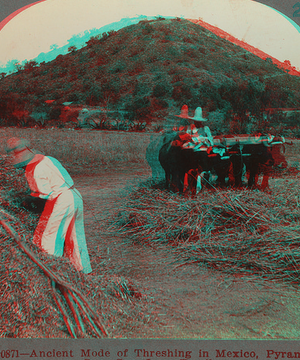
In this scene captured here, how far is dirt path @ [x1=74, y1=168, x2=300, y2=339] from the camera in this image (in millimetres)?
1728

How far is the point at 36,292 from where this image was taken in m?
1.61

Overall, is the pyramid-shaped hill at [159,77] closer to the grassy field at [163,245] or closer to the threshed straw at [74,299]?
the grassy field at [163,245]

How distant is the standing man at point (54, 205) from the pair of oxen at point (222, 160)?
213cm

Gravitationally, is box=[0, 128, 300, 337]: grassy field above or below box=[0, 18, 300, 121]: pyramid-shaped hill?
below

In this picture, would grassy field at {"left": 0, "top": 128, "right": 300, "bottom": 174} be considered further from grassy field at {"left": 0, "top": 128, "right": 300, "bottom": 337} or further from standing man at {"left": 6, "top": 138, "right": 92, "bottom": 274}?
standing man at {"left": 6, "top": 138, "right": 92, "bottom": 274}

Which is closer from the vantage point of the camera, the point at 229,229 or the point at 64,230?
the point at 64,230

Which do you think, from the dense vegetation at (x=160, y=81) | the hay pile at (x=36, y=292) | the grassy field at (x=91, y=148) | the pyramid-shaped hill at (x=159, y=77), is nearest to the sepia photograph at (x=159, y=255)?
the hay pile at (x=36, y=292)

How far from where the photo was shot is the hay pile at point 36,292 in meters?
1.59

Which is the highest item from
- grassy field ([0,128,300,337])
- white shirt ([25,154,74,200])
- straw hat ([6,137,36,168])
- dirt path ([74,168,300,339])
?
straw hat ([6,137,36,168])

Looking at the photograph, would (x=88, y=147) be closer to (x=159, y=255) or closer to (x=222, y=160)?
(x=222, y=160)

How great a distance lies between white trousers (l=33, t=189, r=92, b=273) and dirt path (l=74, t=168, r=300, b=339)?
1.22ft

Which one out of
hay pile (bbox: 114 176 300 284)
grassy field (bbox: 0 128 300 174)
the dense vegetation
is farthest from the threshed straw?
the dense vegetation

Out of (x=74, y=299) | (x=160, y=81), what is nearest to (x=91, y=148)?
(x=74, y=299)

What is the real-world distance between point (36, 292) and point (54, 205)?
2.04ft
